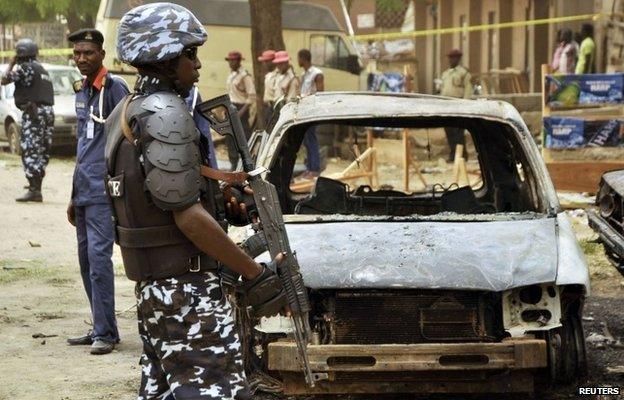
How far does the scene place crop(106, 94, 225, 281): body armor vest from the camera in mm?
4113

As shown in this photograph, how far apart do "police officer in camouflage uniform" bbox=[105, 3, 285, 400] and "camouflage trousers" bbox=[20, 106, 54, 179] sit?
1137 centimetres

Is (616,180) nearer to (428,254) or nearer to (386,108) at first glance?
(386,108)

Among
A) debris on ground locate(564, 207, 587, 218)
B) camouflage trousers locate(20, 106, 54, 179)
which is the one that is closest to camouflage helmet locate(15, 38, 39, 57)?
camouflage trousers locate(20, 106, 54, 179)

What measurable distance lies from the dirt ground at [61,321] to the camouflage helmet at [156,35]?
2.66 metres

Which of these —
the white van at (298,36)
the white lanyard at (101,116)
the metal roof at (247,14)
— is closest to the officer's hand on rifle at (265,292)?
the white lanyard at (101,116)

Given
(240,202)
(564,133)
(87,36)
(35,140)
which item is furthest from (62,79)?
(240,202)

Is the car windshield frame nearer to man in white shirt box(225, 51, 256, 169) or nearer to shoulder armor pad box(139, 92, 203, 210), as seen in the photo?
man in white shirt box(225, 51, 256, 169)

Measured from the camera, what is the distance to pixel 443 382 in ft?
19.5

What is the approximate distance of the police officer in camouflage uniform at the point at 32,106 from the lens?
50.0 feet

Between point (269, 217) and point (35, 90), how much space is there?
11.5m

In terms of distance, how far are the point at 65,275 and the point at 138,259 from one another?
6356 mm

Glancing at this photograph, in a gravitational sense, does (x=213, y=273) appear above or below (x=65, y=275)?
above

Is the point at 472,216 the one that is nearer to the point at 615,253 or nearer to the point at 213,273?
the point at 615,253

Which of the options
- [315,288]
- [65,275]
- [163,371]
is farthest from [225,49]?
[163,371]
